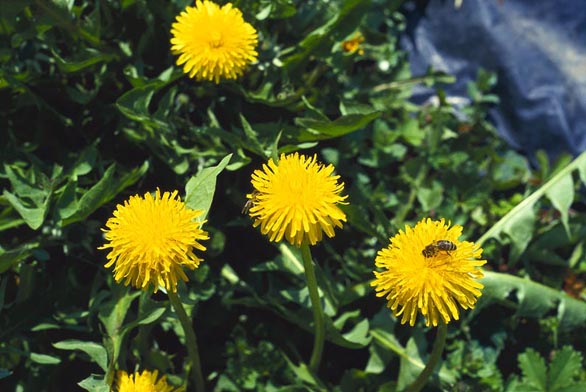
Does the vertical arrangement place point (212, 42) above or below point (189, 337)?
above

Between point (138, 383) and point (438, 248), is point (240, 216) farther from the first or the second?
point (438, 248)

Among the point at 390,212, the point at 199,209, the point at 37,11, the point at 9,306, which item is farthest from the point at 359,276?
the point at 37,11

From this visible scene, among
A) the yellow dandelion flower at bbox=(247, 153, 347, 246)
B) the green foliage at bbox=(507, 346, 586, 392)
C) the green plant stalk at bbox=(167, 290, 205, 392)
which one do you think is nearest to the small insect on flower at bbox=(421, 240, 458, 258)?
the yellow dandelion flower at bbox=(247, 153, 347, 246)

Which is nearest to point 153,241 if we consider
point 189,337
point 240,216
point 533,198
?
point 189,337

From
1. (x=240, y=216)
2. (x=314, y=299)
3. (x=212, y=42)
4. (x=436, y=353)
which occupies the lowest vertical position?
(x=436, y=353)

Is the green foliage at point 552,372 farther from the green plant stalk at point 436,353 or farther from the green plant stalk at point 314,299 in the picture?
the green plant stalk at point 314,299

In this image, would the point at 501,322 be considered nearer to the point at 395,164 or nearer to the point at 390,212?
the point at 390,212
